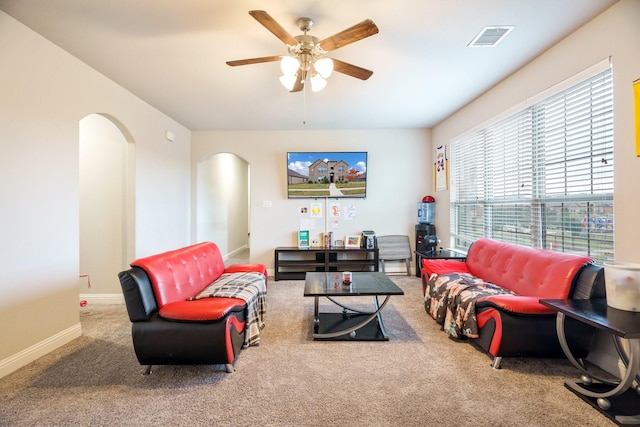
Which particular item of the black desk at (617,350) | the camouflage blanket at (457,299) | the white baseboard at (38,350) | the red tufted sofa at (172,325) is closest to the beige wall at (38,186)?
the white baseboard at (38,350)

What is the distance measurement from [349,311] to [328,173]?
2.66m

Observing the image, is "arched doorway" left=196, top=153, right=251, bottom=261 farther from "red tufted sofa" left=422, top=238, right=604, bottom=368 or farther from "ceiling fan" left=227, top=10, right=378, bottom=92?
"red tufted sofa" left=422, top=238, right=604, bottom=368

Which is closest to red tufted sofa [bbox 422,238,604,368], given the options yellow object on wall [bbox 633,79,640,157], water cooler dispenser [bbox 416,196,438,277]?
yellow object on wall [bbox 633,79,640,157]

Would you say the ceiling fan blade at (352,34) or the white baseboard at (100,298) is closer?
the ceiling fan blade at (352,34)

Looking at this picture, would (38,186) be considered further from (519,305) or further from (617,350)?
(617,350)

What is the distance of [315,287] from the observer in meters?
2.79

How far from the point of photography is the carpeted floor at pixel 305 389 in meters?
1.66

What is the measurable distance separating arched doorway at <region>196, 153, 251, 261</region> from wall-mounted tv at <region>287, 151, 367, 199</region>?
1553 millimetres

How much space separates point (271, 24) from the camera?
5.98ft

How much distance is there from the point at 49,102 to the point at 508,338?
425 cm

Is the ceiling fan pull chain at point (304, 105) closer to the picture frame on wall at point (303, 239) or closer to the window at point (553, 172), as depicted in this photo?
the picture frame on wall at point (303, 239)

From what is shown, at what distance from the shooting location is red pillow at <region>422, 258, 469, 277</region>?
332 cm

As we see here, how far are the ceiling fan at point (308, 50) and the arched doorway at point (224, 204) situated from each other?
3.75 meters

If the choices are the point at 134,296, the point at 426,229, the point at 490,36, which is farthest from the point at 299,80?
the point at 426,229
